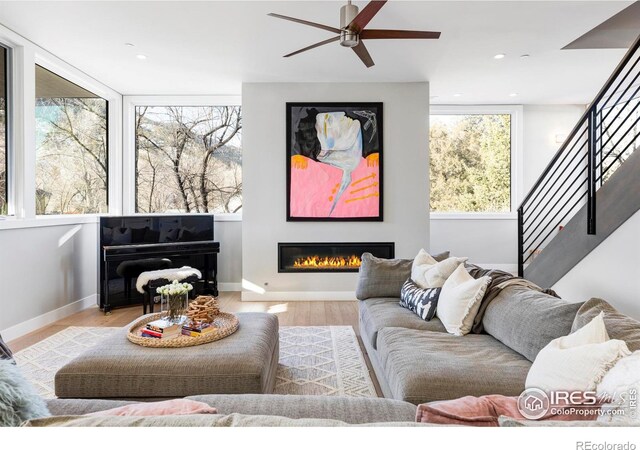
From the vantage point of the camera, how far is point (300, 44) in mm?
3691

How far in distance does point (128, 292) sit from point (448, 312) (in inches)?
151

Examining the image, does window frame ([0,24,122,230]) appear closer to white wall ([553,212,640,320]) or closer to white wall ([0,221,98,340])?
white wall ([0,221,98,340])

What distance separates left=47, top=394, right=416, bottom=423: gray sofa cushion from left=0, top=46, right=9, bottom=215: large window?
298cm

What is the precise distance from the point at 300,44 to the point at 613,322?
3.43 metres

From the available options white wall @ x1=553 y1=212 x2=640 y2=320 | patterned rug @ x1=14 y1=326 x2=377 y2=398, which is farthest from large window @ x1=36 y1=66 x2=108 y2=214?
white wall @ x1=553 y1=212 x2=640 y2=320

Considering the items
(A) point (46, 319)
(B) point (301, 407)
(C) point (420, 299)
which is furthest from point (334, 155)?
(B) point (301, 407)

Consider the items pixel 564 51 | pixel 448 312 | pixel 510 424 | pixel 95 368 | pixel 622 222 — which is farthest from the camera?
pixel 564 51

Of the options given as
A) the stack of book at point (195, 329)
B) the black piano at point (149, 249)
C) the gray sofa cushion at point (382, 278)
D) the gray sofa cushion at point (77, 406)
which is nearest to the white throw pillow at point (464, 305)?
the gray sofa cushion at point (382, 278)

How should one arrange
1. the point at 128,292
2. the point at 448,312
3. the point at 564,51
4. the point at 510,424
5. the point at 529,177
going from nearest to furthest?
the point at 510,424 → the point at 448,312 → the point at 564,51 → the point at 128,292 → the point at 529,177

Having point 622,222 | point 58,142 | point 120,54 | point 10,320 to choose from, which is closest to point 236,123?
point 120,54

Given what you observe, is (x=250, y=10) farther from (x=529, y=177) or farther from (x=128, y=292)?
(x=529, y=177)

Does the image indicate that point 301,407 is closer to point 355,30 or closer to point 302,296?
point 355,30

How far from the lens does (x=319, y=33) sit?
11.3ft

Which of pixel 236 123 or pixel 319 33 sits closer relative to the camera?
pixel 319 33
